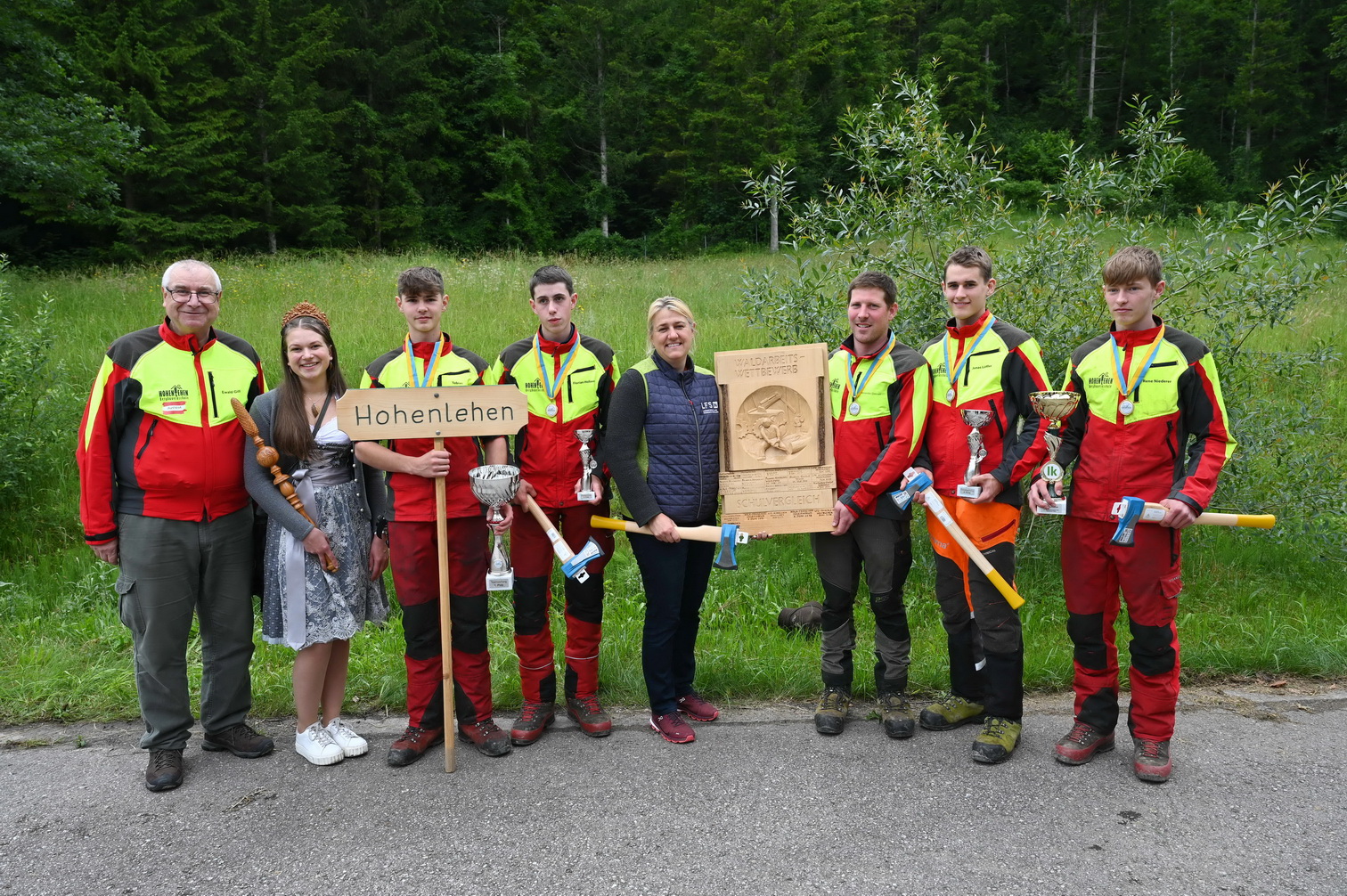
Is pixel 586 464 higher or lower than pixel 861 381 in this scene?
lower

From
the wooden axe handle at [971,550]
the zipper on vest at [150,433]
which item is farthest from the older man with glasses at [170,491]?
the wooden axe handle at [971,550]

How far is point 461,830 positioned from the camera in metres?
3.55

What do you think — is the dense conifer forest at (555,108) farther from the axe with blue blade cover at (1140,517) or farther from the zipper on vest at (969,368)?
the axe with blue blade cover at (1140,517)

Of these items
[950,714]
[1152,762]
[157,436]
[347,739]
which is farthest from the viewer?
[950,714]

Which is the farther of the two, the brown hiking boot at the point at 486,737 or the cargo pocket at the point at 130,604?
the brown hiking boot at the point at 486,737

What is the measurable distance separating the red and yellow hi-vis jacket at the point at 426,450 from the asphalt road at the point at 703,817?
127 centimetres

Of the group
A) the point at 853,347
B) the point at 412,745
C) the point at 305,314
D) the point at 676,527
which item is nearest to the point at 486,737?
the point at 412,745

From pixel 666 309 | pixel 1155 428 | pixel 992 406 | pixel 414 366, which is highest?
pixel 666 309

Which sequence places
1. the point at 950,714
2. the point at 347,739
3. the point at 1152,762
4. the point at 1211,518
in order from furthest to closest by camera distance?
1. the point at 950,714
2. the point at 347,739
3. the point at 1152,762
4. the point at 1211,518

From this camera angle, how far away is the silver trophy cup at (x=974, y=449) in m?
4.08

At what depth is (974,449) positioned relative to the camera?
163 inches

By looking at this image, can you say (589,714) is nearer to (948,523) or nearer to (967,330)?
(948,523)

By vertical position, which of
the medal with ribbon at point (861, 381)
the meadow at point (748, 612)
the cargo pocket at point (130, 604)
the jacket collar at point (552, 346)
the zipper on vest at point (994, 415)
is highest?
the jacket collar at point (552, 346)

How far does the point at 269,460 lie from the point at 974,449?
11.3ft
